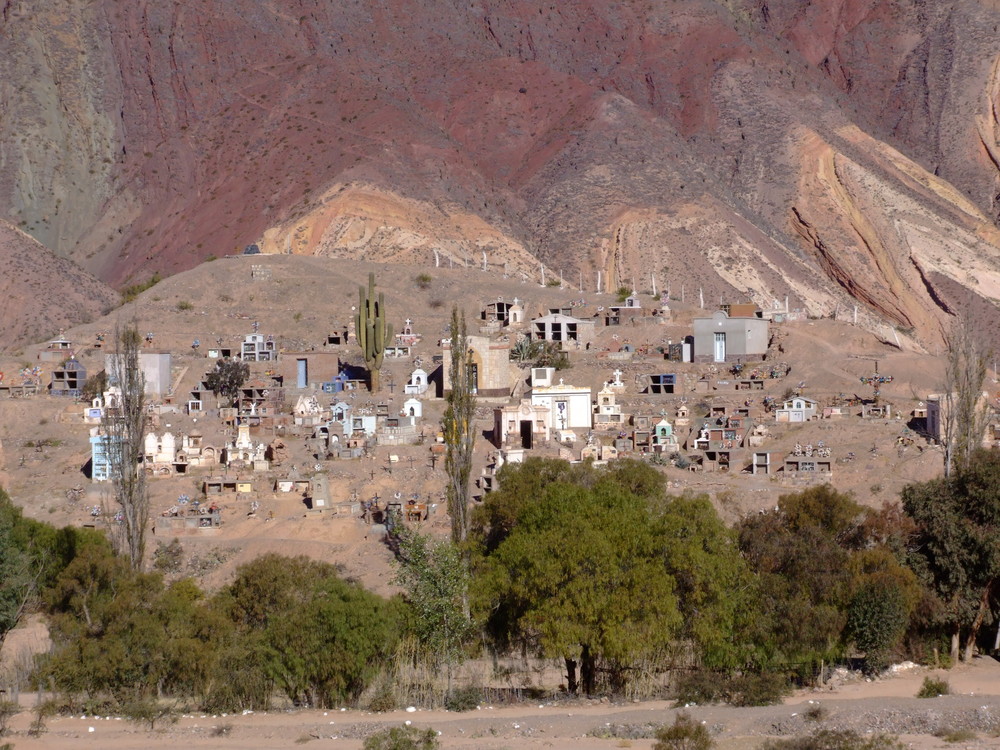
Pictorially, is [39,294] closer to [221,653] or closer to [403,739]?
[221,653]

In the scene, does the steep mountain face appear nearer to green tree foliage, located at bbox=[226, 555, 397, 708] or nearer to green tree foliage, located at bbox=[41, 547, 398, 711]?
green tree foliage, located at bbox=[41, 547, 398, 711]

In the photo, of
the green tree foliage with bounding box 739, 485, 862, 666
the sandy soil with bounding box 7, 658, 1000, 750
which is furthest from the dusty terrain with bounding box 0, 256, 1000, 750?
the green tree foliage with bounding box 739, 485, 862, 666

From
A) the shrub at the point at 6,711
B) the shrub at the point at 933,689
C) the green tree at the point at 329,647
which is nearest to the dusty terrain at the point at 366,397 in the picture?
the green tree at the point at 329,647

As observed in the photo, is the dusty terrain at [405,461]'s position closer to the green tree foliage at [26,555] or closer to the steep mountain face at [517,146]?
the green tree foliage at [26,555]

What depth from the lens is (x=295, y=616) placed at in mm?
34500

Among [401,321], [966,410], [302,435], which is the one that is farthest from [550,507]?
[401,321]

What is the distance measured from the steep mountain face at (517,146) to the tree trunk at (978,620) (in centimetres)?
5264

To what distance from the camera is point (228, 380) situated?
6231cm

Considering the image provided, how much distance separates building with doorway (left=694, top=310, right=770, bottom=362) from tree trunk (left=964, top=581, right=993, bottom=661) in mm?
28981

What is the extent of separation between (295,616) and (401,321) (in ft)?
130

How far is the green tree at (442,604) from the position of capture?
3500 centimetres

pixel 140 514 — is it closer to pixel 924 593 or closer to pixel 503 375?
pixel 924 593

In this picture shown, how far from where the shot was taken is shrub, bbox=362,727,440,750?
98.3 feet

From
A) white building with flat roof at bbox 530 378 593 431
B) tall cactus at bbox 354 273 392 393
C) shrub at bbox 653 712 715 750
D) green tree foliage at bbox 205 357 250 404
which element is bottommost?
shrub at bbox 653 712 715 750
